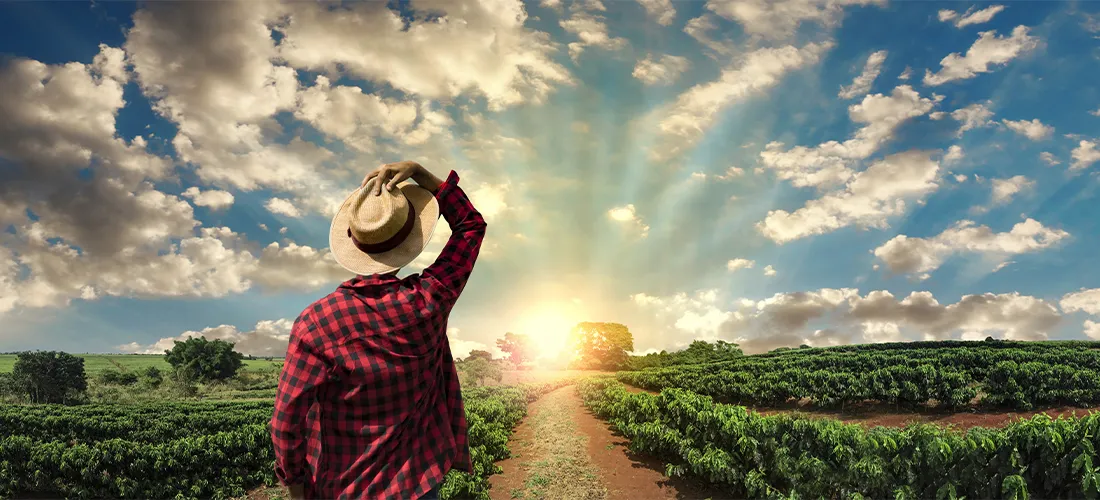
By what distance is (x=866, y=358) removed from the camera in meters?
25.7

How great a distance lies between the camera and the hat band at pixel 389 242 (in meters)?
2.41

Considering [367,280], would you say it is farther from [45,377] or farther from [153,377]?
[153,377]

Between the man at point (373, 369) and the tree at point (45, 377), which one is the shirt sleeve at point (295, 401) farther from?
the tree at point (45, 377)

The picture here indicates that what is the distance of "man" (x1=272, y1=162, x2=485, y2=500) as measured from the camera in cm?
216

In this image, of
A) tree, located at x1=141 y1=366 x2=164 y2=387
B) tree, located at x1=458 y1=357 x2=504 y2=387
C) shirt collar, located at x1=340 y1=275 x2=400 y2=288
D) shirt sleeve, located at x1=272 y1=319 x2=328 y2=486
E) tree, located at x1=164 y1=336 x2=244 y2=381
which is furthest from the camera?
tree, located at x1=164 y1=336 x2=244 y2=381

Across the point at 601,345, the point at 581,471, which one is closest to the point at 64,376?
the point at 601,345

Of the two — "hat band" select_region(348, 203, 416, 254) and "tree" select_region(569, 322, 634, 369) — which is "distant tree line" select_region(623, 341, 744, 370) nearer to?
"tree" select_region(569, 322, 634, 369)

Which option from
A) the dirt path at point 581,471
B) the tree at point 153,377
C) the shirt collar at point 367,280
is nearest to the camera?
the shirt collar at point 367,280

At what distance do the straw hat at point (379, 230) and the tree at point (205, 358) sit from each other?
74519 mm

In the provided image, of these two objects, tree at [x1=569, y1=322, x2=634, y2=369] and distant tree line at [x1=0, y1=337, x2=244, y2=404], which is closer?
distant tree line at [x1=0, y1=337, x2=244, y2=404]

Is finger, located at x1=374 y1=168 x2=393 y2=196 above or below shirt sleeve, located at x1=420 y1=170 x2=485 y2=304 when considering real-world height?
above

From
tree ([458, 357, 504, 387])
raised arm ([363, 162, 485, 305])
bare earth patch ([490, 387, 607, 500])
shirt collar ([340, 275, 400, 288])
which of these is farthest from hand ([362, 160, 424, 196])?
tree ([458, 357, 504, 387])

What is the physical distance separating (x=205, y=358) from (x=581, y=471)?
69643mm

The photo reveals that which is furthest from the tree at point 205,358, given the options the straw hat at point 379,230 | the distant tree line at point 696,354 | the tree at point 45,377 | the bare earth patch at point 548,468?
the straw hat at point 379,230
